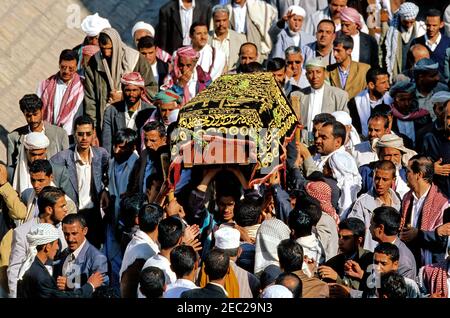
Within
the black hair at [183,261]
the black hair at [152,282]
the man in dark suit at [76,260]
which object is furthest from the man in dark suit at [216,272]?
the man in dark suit at [76,260]

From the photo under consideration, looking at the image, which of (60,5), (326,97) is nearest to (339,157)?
(326,97)

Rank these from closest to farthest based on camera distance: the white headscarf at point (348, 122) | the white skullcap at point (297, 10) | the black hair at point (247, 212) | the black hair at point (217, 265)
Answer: the black hair at point (217, 265), the black hair at point (247, 212), the white headscarf at point (348, 122), the white skullcap at point (297, 10)

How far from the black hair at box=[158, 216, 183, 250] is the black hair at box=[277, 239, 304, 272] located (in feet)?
3.11

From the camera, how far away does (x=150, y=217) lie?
14.3 meters

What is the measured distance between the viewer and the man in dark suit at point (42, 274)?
13.7 m

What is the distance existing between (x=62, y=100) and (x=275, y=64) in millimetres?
2419

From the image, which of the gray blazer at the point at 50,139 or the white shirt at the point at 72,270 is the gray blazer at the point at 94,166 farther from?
the white shirt at the point at 72,270

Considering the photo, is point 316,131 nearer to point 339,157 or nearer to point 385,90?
point 339,157

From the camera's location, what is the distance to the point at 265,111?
15586 millimetres

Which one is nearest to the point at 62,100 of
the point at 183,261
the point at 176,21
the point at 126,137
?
the point at 126,137

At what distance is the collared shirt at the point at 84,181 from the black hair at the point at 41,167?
2.10ft

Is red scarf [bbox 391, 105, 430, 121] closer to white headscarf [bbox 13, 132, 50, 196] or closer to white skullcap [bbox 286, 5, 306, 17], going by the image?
white skullcap [bbox 286, 5, 306, 17]

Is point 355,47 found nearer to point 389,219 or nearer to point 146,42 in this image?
point 146,42

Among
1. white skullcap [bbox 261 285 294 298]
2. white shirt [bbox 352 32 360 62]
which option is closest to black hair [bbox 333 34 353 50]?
white shirt [bbox 352 32 360 62]
